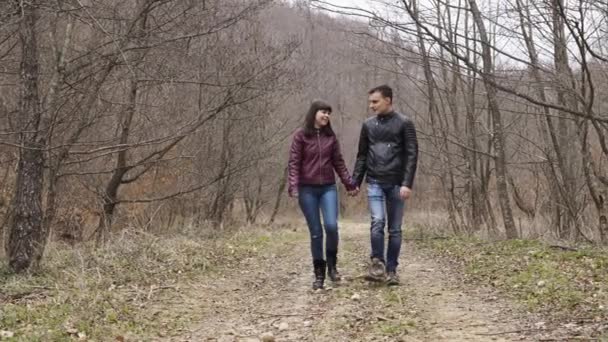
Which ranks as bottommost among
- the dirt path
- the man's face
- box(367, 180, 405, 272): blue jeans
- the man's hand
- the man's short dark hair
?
the dirt path

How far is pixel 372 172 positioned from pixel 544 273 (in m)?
2.00

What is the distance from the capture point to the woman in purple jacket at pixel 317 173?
622 centimetres

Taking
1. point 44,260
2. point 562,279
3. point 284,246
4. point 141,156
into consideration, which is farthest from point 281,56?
point 562,279

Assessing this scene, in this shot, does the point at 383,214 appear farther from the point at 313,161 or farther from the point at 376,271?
the point at 313,161

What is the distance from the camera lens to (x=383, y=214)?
6199mm

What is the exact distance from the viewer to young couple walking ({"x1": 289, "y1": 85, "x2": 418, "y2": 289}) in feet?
20.3

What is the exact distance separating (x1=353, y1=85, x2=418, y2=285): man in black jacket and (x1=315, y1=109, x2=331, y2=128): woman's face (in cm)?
47

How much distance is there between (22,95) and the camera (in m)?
6.93

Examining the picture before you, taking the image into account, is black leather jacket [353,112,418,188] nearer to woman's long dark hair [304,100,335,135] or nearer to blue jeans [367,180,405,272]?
blue jeans [367,180,405,272]

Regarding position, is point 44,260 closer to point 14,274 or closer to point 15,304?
point 14,274

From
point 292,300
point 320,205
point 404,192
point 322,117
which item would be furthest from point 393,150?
point 292,300

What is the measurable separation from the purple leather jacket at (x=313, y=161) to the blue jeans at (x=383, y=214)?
0.84 feet

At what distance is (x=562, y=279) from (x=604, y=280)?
357 millimetres

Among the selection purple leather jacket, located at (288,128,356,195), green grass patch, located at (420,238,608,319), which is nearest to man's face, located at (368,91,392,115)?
purple leather jacket, located at (288,128,356,195)
